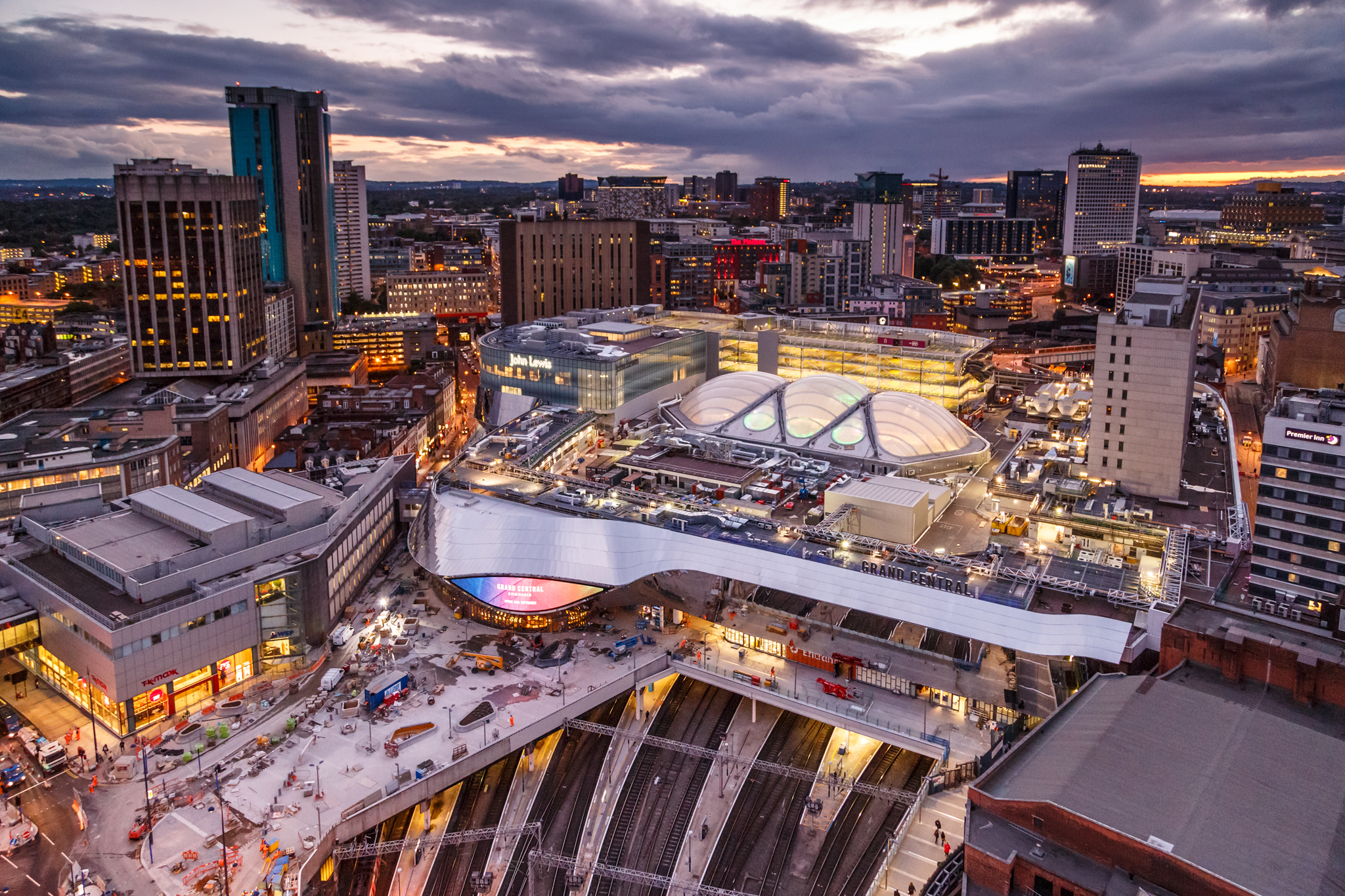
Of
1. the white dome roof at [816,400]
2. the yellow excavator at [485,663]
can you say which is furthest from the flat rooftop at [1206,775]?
the white dome roof at [816,400]

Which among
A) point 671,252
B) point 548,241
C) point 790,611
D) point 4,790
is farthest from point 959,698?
point 671,252

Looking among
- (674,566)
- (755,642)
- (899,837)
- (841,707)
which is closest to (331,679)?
(674,566)

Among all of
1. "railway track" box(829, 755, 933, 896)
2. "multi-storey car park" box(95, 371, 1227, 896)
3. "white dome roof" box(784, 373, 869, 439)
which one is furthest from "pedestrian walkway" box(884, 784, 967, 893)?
"white dome roof" box(784, 373, 869, 439)

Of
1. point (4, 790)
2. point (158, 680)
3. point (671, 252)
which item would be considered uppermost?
point (671, 252)

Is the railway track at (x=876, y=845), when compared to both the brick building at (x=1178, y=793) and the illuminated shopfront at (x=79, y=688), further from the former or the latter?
the illuminated shopfront at (x=79, y=688)

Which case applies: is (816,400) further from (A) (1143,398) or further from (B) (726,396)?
(A) (1143,398)

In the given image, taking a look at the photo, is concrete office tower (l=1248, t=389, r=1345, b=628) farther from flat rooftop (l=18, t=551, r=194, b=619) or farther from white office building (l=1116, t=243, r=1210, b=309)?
white office building (l=1116, t=243, r=1210, b=309)

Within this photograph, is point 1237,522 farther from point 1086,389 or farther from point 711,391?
point 711,391
